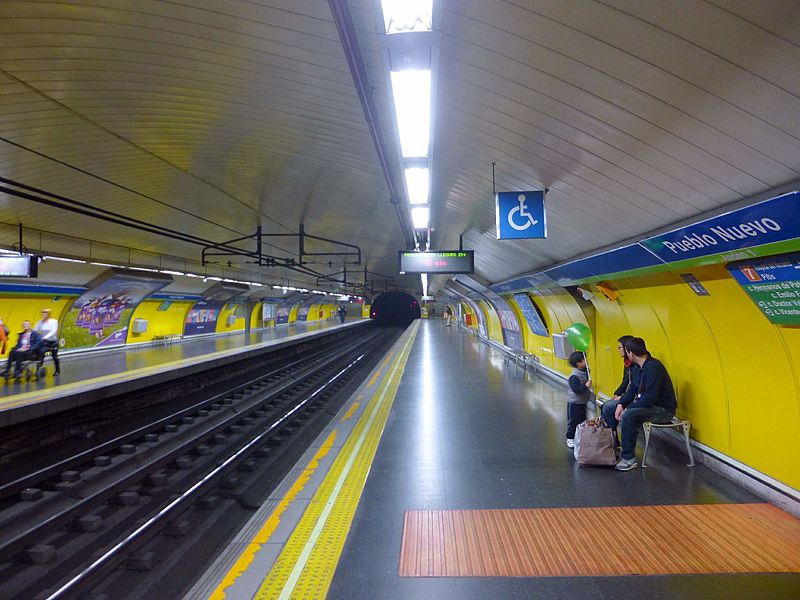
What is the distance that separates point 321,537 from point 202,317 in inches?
726

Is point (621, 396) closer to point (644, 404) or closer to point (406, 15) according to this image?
point (644, 404)

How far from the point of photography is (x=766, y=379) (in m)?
3.50

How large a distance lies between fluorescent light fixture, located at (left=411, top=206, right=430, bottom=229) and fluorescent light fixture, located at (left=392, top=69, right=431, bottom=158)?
2.65 m

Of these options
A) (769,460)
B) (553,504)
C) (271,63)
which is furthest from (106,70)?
(769,460)

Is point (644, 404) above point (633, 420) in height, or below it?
above

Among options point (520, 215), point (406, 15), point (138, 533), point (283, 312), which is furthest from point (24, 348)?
point (283, 312)

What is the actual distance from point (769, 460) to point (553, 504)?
1.76 meters

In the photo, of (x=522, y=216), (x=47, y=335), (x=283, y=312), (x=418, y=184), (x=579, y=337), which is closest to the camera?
(x=522, y=216)

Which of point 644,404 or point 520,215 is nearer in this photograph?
point 644,404

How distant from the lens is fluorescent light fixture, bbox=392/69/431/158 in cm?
269

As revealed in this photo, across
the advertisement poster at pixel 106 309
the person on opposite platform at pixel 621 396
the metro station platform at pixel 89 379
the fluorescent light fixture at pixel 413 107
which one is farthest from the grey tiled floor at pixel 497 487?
the advertisement poster at pixel 106 309

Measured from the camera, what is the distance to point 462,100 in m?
3.60

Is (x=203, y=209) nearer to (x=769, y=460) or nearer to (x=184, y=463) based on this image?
(x=184, y=463)

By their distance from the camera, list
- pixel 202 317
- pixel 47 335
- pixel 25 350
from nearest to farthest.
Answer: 1. pixel 25 350
2. pixel 47 335
3. pixel 202 317
